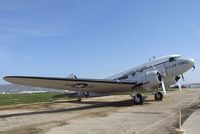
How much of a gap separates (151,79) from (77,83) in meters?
6.65

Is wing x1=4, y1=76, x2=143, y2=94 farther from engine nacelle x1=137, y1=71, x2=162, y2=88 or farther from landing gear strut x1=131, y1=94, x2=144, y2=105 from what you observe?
landing gear strut x1=131, y1=94, x2=144, y2=105

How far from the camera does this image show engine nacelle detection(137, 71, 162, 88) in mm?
26438

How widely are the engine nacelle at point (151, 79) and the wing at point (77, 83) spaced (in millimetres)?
454

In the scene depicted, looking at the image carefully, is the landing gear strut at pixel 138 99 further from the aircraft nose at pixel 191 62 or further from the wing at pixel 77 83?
the aircraft nose at pixel 191 62

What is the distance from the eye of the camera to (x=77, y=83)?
24.5m

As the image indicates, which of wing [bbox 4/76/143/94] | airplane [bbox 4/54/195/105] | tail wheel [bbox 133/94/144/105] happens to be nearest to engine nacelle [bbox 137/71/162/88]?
airplane [bbox 4/54/195/105]

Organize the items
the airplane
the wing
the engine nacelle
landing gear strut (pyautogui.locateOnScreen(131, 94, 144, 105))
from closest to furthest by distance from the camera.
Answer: the wing → the airplane → the engine nacelle → landing gear strut (pyautogui.locateOnScreen(131, 94, 144, 105))

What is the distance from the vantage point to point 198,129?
12109 mm

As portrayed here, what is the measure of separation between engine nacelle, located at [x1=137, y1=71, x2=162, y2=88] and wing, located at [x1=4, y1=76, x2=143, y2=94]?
0.45 m

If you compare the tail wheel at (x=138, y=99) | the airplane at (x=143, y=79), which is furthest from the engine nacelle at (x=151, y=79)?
the tail wheel at (x=138, y=99)

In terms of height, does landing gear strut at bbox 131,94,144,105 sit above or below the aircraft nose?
below

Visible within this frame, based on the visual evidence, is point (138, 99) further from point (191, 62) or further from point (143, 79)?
point (191, 62)

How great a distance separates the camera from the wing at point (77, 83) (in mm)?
21781

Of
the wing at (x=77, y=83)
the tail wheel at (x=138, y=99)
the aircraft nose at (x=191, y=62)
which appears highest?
the aircraft nose at (x=191, y=62)
